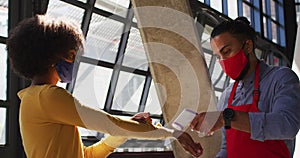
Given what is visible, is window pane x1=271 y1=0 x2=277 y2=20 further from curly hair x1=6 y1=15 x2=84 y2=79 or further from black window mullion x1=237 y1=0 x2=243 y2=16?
curly hair x1=6 y1=15 x2=84 y2=79

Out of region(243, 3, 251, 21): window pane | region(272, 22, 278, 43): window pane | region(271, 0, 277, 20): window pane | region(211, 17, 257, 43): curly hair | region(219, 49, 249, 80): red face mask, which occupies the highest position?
region(271, 0, 277, 20): window pane

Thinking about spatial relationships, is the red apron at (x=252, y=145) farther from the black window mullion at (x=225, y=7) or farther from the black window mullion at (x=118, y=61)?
the black window mullion at (x=225, y=7)

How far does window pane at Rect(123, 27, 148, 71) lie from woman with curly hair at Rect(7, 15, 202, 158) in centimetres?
284

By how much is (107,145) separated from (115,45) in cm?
260

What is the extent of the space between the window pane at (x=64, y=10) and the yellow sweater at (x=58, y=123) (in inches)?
80.8

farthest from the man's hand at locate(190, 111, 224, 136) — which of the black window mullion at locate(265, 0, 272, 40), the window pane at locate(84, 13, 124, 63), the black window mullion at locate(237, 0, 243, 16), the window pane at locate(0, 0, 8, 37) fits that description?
the black window mullion at locate(265, 0, 272, 40)

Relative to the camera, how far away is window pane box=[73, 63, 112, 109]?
3.87m

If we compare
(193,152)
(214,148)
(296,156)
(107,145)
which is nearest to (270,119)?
(193,152)

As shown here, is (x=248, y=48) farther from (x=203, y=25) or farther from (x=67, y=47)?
(x=203, y=25)

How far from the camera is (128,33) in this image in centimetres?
452

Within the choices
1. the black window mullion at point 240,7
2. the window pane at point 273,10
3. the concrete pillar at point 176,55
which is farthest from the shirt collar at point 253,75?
the window pane at point 273,10

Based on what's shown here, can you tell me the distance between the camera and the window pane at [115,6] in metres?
4.18

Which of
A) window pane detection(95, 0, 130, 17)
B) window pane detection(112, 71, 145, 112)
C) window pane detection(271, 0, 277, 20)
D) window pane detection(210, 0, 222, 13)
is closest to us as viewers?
window pane detection(95, 0, 130, 17)

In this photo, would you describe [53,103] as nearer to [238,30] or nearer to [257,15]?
[238,30]
